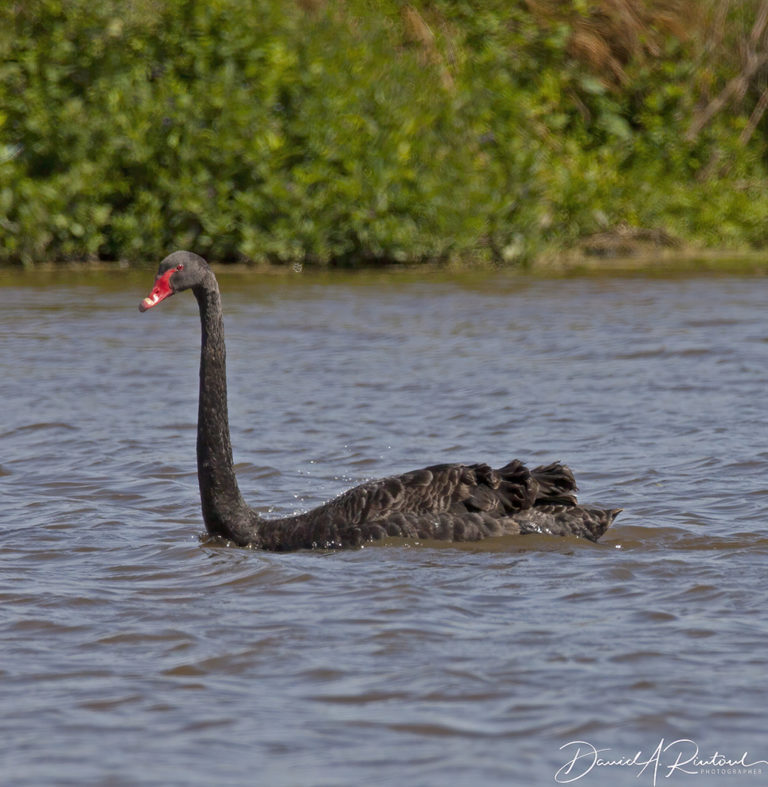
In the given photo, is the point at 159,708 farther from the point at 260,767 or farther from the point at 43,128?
the point at 43,128

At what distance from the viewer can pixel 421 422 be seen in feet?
26.5

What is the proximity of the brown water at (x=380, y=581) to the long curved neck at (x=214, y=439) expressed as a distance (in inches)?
8.3

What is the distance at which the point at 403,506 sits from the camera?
554 cm

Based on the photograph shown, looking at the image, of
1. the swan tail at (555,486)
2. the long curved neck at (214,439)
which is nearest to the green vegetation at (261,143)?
the long curved neck at (214,439)

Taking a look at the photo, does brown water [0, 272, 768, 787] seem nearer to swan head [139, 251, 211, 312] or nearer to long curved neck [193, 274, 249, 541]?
long curved neck [193, 274, 249, 541]

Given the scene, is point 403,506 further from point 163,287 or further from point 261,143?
point 261,143

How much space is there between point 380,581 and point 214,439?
3.63 feet

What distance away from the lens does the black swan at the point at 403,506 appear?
5516 mm

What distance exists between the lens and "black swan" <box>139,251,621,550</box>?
18.1 ft

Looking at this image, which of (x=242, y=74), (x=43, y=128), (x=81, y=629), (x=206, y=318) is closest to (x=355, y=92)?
(x=242, y=74)
